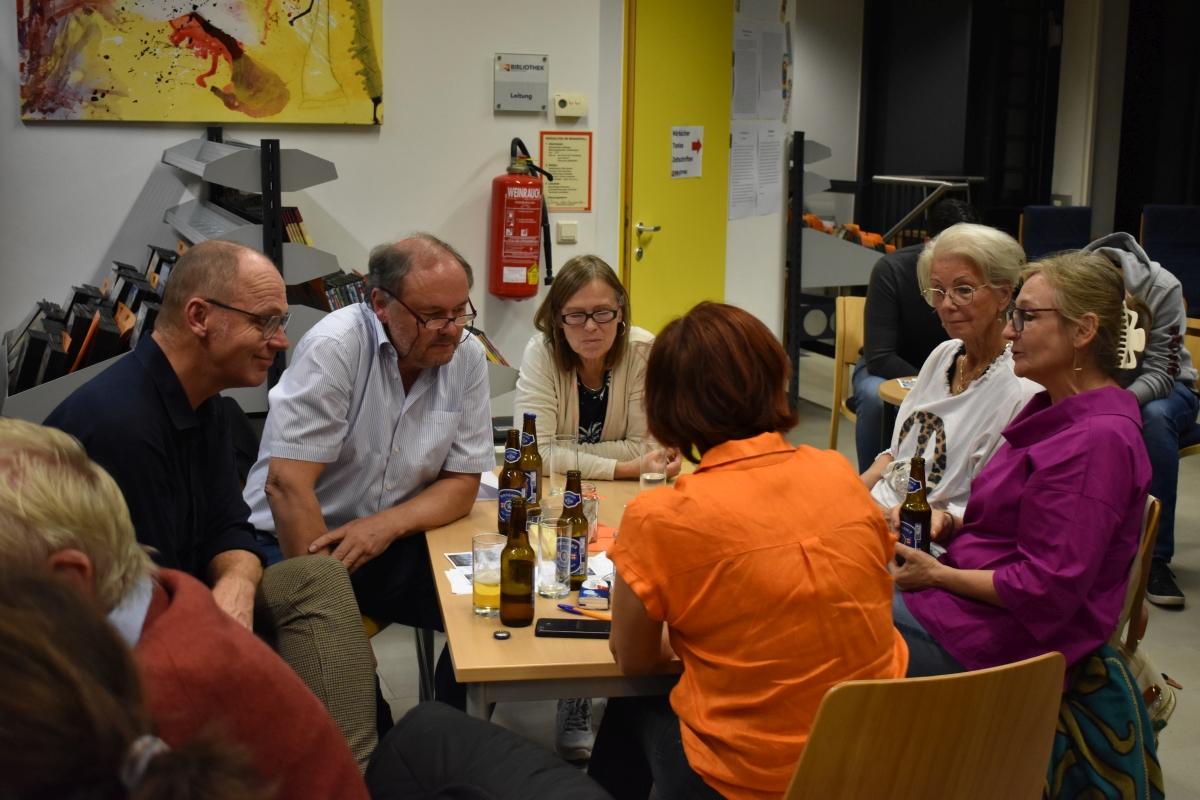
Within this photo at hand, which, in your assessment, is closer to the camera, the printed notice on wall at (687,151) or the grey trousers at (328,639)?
the grey trousers at (328,639)

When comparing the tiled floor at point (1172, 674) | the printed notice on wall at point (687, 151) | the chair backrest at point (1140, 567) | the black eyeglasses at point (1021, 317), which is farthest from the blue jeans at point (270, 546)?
the printed notice on wall at point (687, 151)

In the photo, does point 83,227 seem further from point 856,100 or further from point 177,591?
point 856,100

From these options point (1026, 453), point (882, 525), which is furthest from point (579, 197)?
point (882, 525)

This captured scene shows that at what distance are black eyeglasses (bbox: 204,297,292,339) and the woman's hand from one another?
136 cm

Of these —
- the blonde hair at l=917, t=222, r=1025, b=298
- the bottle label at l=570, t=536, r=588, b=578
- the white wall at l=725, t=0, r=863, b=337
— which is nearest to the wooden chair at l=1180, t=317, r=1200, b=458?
the blonde hair at l=917, t=222, r=1025, b=298

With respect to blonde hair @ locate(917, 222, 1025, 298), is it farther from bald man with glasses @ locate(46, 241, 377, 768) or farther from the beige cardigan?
bald man with glasses @ locate(46, 241, 377, 768)

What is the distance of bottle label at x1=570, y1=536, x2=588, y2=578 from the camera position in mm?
2326

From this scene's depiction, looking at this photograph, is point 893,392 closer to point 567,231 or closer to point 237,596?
point 567,231

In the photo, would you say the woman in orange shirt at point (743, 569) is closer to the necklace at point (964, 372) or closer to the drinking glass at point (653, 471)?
the drinking glass at point (653, 471)

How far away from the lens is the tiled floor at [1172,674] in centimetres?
319

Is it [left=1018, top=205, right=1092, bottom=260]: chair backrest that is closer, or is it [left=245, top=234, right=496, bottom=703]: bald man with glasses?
[left=245, top=234, right=496, bottom=703]: bald man with glasses

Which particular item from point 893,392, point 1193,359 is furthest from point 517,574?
point 1193,359

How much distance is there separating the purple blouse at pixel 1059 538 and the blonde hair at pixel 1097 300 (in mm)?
95

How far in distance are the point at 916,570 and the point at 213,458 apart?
Result: 148cm
